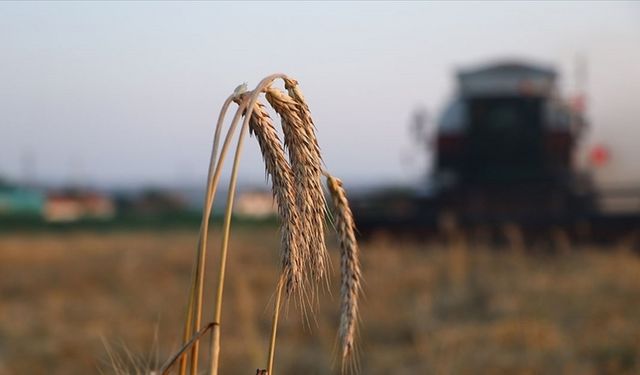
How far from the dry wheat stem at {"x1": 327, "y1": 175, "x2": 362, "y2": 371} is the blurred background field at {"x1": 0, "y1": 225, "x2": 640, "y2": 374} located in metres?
2.09

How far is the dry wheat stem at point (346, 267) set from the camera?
1117 mm

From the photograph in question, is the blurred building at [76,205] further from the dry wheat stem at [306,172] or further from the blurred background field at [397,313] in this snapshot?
the dry wheat stem at [306,172]

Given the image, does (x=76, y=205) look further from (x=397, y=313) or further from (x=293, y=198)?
(x=293, y=198)

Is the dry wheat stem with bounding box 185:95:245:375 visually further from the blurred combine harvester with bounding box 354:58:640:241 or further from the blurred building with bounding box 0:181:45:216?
the blurred building with bounding box 0:181:45:216

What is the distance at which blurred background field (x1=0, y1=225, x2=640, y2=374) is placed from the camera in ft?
20.2

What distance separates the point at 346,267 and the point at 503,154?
57.0ft

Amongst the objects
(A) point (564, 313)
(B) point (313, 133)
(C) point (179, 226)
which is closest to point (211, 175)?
(B) point (313, 133)

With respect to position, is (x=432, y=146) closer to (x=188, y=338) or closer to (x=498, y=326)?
(x=498, y=326)

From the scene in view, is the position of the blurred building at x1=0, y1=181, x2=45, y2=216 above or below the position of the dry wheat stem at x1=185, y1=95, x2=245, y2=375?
below

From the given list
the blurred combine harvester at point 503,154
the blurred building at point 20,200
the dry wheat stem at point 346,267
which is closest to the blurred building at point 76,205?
the blurred building at point 20,200

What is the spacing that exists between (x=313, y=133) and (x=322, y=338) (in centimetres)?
653

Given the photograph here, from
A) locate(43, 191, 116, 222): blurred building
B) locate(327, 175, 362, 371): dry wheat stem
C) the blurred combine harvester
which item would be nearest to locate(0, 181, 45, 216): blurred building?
locate(43, 191, 116, 222): blurred building

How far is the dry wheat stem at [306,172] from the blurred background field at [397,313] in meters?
2.14

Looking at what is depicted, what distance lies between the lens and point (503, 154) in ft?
59.6
